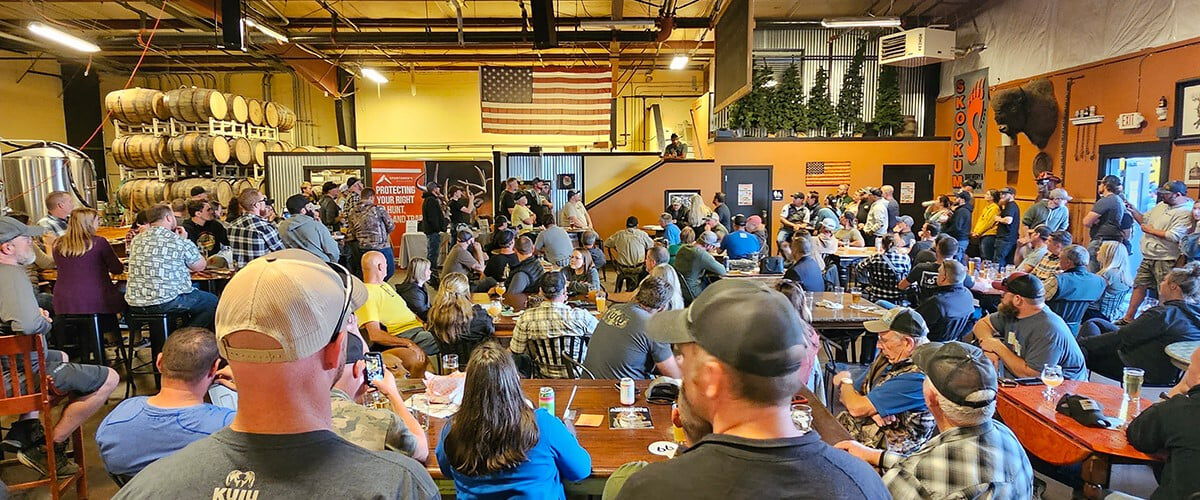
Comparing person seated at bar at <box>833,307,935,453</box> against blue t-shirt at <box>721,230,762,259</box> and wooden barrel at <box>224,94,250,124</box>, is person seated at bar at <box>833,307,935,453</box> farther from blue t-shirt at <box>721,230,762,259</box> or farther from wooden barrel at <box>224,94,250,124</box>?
wooden barrel at <box>224,94,250,124</box>

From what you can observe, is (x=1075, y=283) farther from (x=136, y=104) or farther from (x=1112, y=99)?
(x=136, y=104)

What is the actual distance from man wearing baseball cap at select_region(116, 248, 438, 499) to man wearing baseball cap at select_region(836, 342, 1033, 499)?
171 centimetres

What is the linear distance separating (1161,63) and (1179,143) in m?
1.24

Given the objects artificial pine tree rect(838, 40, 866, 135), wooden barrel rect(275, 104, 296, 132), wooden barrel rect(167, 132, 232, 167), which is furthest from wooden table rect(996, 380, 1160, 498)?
wooden barrel rect(275, 104, 296, 132)

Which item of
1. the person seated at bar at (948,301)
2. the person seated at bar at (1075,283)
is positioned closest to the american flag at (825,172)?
the person seated at bar at (1075,283)

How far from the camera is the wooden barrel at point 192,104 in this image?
12.3 m

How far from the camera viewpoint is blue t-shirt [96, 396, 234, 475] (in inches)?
97.4

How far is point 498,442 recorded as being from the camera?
7.73 feet

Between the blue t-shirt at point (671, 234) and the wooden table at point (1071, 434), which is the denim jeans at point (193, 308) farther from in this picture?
the blue t-shirt at point (671, 234)

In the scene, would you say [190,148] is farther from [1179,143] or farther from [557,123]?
[1179,143]

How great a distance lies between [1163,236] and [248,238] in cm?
1021

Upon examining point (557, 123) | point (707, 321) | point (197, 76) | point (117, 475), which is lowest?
point (117, 475)

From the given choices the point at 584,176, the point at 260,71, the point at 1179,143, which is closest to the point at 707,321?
the point at 1179,143

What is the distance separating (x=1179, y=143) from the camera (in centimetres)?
892
